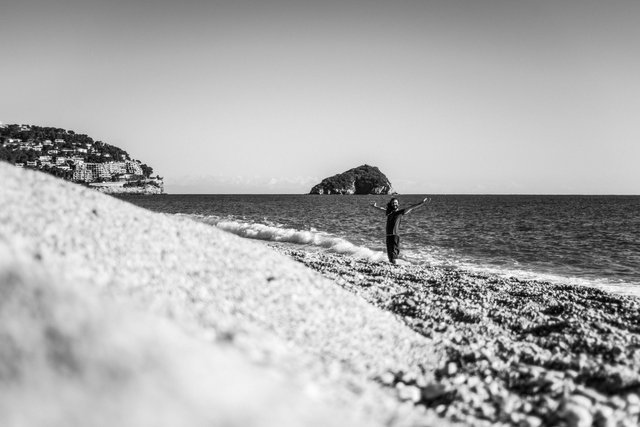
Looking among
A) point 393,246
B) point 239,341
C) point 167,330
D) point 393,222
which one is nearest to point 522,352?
point 239,341

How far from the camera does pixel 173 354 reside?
118 inches

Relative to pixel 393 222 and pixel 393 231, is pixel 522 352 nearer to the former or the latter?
pixel 393 222

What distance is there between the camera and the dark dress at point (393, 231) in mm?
15742

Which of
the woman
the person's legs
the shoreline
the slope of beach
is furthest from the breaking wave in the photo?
the slope of beach

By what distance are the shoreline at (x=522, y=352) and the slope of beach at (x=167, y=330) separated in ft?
1.68

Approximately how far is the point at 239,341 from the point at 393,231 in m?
12.5

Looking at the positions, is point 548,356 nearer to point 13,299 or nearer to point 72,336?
point 72,336

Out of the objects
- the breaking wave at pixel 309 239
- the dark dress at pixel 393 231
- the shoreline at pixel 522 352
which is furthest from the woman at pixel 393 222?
the shoreline at pixel 522 352

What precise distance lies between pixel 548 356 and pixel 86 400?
5.98m

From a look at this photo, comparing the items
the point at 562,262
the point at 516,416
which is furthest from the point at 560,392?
the point at 562,262

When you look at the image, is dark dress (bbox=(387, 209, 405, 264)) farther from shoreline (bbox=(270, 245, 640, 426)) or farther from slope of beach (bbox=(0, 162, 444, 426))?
slope of beach (bbox=(0, 162, 444, 426))

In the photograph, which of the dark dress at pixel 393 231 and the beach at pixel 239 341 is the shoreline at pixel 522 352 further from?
the dark dress at pixel 393 231

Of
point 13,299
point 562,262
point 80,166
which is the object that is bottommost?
point 562,262

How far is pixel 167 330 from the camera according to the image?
10.5 ft
